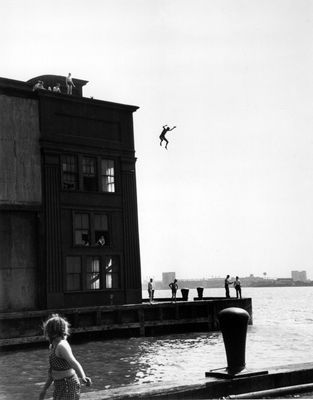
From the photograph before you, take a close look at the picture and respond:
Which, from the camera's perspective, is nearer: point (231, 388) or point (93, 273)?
point (231, 388)

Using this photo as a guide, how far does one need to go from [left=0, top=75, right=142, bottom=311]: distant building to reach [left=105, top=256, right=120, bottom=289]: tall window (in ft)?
0.18

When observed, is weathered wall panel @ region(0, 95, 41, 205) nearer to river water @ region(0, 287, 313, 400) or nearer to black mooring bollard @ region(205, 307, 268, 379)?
river water @ region(0, 287, 313, 400)

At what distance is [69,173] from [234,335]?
23527 mm

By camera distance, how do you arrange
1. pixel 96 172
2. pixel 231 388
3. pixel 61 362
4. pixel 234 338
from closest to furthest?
pixel 61 362 < pixel 231 388 < pixel 234 338 < pixel 96 172

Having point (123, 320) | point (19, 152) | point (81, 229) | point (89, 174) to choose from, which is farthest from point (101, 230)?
point (19, 152)

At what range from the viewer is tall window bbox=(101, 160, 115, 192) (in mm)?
33344

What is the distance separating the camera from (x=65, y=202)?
31.1 m

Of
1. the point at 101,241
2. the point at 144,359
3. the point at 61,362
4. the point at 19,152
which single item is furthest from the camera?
the point at 101,241

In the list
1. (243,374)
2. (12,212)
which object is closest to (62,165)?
(12,212)

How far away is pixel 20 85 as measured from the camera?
3231cm

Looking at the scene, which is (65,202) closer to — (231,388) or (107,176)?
(107,176)

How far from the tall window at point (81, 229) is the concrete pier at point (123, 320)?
3910 millimetres

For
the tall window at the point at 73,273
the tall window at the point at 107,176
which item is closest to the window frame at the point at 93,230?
the tall window at the point at 73,273

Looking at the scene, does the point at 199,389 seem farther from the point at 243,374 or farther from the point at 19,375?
the point at 19,375
